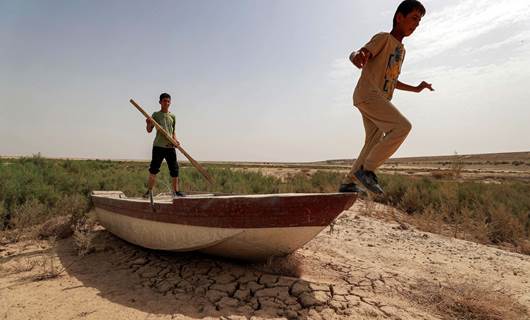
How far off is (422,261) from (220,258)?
287cm

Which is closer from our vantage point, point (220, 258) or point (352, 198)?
point (352, 198)

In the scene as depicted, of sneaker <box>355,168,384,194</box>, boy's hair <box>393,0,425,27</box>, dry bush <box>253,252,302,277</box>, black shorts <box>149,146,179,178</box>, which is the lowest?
dry bush <box>253,252,302,277</box>

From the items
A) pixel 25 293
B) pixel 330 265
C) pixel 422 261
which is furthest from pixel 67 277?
pixel 422 261

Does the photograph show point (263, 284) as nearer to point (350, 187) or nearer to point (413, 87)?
point (350, 187)

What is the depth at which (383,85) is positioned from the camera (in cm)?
305

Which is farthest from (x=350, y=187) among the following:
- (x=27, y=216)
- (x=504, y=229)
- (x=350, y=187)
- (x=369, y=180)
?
(x=27, y=216)

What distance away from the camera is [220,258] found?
12.6ft

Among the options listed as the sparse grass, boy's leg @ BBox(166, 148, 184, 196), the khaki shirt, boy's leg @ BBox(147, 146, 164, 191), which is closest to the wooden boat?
the khaki shirt

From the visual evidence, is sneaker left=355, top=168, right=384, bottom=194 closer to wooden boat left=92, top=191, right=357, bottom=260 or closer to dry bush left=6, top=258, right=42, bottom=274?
wooden boat left=92, top=191, right=357, bottom=260

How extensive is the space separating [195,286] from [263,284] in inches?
27.5

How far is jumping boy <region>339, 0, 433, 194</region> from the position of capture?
2.87m

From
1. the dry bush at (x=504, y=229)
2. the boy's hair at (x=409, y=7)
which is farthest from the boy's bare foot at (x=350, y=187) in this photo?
the dry bush at (x=504, y=229)

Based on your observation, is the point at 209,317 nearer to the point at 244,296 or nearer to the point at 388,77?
the point at 244,296

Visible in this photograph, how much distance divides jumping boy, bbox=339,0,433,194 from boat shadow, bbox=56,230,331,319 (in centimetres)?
127
